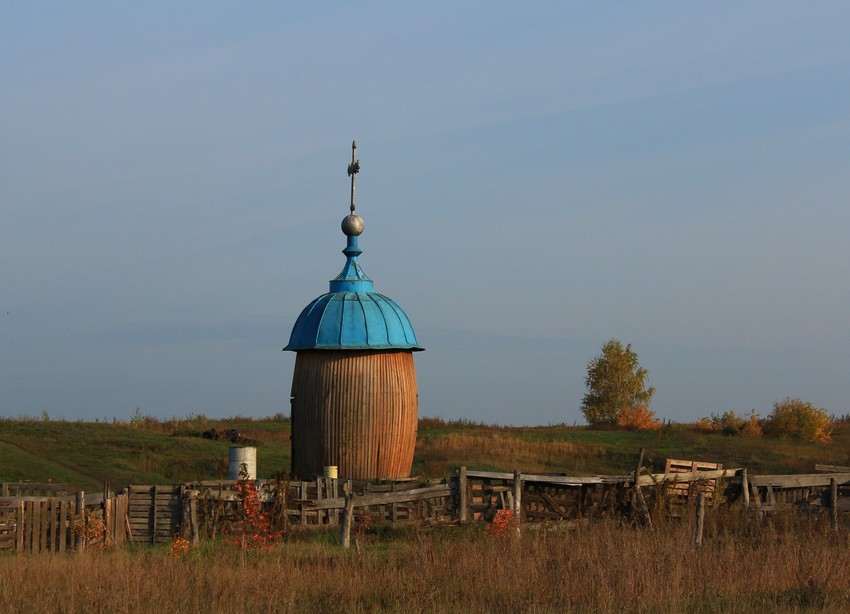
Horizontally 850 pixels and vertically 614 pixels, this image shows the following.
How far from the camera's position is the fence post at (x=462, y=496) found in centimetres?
2388

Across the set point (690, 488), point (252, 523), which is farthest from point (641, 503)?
point (252, 523)

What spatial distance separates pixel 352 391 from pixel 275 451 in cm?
1146

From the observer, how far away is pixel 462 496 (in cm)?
2392

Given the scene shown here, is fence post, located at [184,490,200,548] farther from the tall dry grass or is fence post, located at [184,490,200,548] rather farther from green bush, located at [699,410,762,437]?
green bush, located at [699,410,762,437]

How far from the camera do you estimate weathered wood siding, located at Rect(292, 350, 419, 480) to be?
3253 cm

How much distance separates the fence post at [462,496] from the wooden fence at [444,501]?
0.02m

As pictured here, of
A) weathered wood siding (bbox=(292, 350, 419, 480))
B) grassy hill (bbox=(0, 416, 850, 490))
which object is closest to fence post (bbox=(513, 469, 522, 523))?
weathered wood siding (bbox=(292, 350, 419, 480))

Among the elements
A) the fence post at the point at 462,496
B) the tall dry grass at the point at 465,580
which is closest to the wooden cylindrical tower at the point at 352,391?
the fence post at the point at 462,496

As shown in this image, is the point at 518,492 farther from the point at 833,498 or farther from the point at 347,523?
the point at 833,498

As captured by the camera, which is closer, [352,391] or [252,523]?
[252,523]

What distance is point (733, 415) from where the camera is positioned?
68.8 m

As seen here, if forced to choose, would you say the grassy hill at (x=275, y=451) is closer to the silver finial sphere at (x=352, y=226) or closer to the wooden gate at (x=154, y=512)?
the silver finial sphere at (x=352, y=226)

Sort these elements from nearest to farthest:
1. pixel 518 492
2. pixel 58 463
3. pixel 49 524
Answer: pixel 49 524 → pixel 518 492 → pixel 58 463

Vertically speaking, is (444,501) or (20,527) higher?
(444,501)
